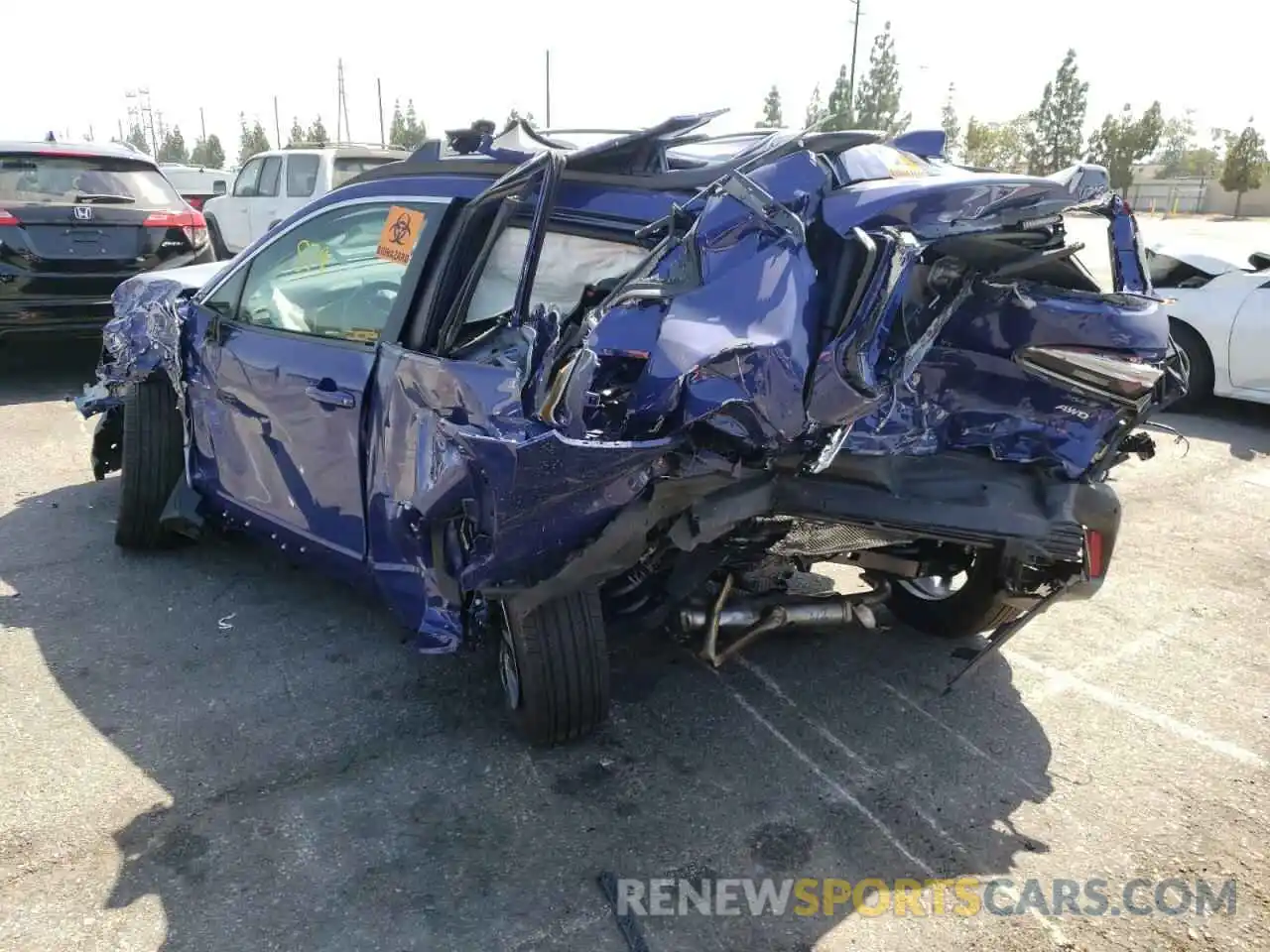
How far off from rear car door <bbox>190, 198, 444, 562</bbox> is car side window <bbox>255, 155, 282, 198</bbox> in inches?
361

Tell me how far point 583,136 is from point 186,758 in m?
2.43

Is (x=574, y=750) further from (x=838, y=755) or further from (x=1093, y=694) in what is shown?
(x=1093, y=694)

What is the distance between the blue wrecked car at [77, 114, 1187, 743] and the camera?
2.43 m

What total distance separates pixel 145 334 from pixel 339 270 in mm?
1255

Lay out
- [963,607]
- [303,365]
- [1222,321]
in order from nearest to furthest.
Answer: [303,365]
[963,607]
[1222,321]

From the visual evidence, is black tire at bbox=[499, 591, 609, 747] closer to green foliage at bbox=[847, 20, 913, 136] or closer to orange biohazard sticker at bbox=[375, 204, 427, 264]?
orange biohazard sticker at bbox=[375, 204, 427, 264]

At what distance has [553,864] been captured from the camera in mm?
2686

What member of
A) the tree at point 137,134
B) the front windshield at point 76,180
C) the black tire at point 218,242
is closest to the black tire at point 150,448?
the front windshield at point 76,180

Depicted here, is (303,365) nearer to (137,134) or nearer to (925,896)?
(925,896)

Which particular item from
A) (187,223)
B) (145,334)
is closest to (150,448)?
(145,334)

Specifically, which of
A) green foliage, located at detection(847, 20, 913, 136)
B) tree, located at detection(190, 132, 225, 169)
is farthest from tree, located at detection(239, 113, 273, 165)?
green foliage, located at detection(847, 20, 913, 136)

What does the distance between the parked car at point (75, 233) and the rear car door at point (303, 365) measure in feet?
12.8

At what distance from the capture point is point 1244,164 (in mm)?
58312

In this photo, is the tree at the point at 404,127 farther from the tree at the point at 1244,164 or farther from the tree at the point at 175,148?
the tree at the point at 1244,164
